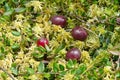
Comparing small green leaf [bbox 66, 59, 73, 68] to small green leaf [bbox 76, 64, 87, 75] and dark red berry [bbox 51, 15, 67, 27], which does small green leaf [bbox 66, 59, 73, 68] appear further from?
dark red berry [bbox 51, 15, 67, 27]

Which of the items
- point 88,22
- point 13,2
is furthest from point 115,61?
point 13,2

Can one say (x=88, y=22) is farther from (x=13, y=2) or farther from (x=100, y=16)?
(x=13, y=2)

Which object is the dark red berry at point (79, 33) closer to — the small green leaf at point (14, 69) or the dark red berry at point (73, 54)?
the dark red berry at point (73, 54)

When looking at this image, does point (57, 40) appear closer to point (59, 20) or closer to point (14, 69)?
point (59, 20)

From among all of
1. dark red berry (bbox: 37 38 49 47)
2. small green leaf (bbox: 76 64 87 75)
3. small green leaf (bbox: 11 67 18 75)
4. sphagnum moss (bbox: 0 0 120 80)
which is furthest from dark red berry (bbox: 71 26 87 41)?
small green leaf (bbox: 11 67 18 75)

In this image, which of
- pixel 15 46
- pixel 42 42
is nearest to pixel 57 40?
pixel 42 42
